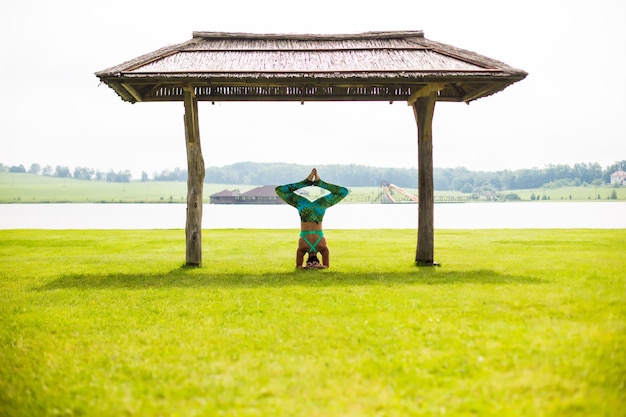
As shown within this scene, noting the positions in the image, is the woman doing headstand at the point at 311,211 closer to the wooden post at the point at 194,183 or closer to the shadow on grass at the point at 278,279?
the shadow on grass at the point at 278,279

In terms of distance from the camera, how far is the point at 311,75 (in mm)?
11609

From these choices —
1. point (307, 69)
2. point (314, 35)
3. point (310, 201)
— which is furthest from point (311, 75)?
point (314, 35)

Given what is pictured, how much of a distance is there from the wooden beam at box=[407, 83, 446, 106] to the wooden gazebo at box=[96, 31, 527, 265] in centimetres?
2

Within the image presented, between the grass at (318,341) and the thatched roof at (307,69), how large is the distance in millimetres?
4300

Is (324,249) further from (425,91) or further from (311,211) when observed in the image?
(425,91)

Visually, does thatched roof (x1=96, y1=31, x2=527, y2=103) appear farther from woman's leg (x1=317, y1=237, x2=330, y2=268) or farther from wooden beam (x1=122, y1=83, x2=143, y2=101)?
woman's leg (x1=317, y1=237, x2=330, y2=268)

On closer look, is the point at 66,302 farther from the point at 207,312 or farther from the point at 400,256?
the point at 400,256

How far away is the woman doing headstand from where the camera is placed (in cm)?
1209

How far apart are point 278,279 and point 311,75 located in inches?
176

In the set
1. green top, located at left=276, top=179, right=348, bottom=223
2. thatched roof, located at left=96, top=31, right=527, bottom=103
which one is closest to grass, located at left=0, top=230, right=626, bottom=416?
green top, located at left=276, top=179, right=348, bottom=223

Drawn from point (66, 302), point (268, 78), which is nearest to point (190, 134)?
point (268, 78)

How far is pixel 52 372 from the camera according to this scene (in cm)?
566

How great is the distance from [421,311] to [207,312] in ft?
10.6

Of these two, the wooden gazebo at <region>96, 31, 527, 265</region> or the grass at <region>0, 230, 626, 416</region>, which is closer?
the grass at <region>0, 230, 626, 416</region>
